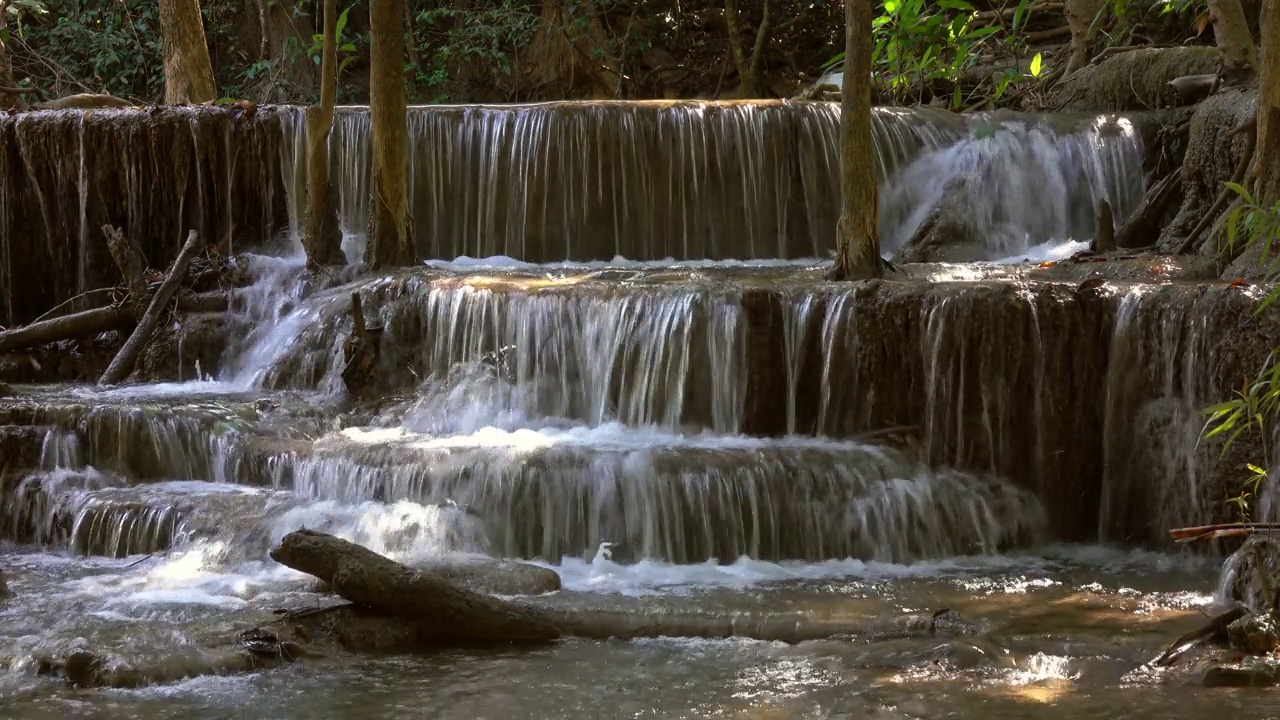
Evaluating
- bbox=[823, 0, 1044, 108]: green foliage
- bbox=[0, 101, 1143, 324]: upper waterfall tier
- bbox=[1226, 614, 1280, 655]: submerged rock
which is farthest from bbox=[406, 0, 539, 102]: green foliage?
bbox=[823, 0, 1044, 108]: green foliage

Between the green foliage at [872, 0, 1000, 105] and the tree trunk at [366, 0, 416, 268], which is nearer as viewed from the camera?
the green foliage at [872, 0, 1000, 105]

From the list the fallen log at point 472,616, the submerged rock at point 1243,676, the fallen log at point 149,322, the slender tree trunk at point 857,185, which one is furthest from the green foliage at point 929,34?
the fallen log at point 149,322

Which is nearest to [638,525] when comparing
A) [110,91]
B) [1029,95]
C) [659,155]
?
[659,155]

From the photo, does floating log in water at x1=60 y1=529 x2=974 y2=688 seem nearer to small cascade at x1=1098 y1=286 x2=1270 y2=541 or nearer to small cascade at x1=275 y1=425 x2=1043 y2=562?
small cascade at x1=275 y1=425 x2=1043 y2=562

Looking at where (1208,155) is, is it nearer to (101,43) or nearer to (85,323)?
(85,323)

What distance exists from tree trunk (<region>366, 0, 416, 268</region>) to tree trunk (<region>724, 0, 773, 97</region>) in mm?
7559

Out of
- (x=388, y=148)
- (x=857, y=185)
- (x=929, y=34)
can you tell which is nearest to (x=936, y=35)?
(x=929, y=34)

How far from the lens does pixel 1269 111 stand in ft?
31.1

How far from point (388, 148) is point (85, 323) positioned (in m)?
2.79

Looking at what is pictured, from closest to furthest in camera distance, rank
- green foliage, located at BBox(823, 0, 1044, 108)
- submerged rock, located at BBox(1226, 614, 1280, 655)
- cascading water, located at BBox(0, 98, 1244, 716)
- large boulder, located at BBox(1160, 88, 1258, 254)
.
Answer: green foliage, located at BBox(823, 0, 1044, 108) < submerged rock, located at BBox(1226, 614, 1280, 655) < cascading water, located at BBox(0, 98, 1244, 716) < large boulder, located at BBox(1160, 88, 1258, 254)

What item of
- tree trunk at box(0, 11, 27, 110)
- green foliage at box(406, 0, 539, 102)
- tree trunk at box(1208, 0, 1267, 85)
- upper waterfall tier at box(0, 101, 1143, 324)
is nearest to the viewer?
tree trunk at box(1208, 0, 1267, 85)

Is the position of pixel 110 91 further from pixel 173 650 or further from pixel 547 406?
pixel 173 650

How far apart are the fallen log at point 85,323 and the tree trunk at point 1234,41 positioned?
26.5 ft

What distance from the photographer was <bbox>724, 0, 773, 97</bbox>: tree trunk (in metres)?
18.3
